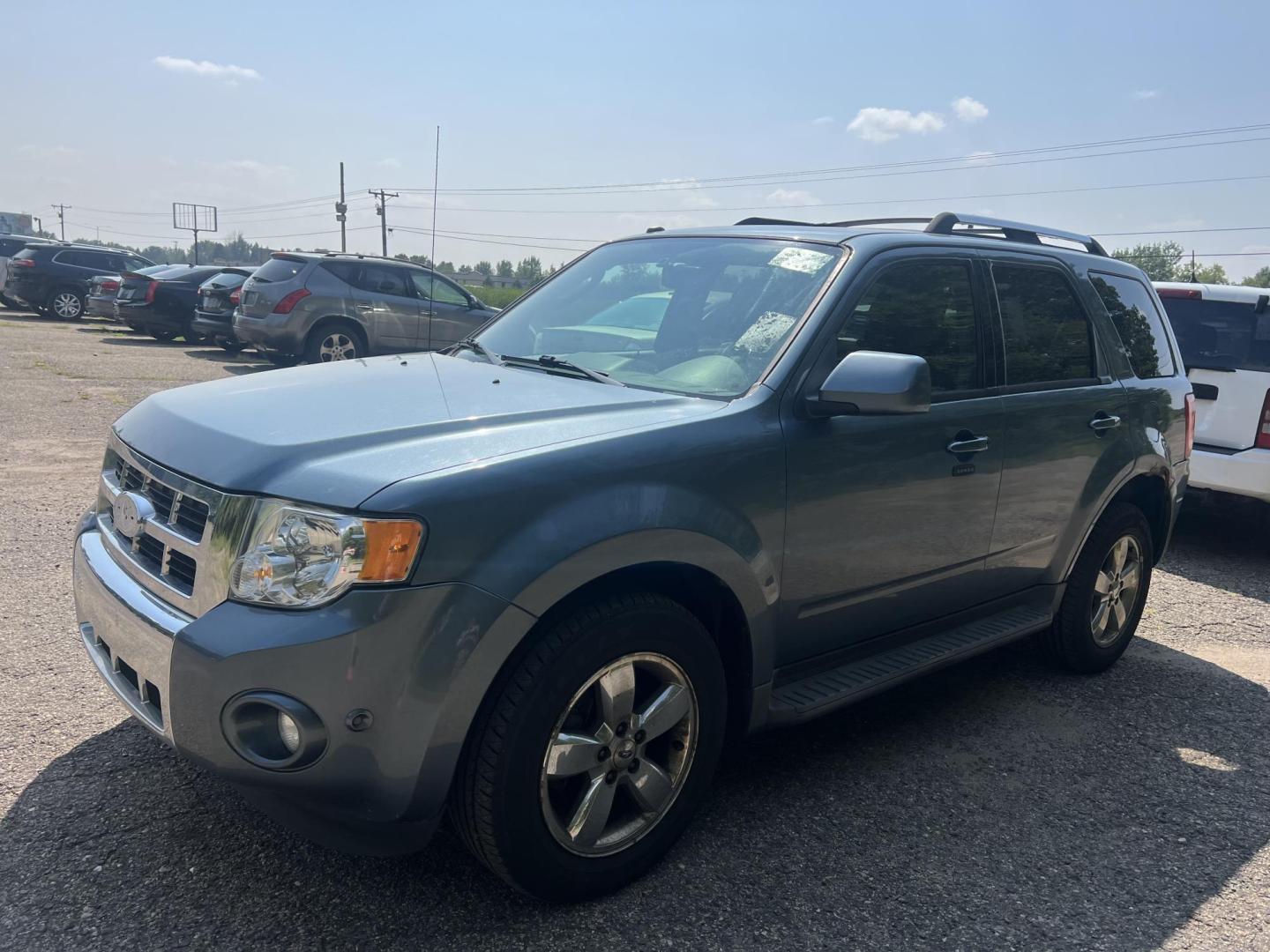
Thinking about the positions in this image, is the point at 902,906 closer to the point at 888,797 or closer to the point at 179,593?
the point at 888,797

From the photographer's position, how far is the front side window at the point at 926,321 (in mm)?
3346

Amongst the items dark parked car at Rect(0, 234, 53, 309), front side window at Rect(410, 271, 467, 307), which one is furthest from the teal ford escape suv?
dark parked car at Rect(0, 234, 53, 309)

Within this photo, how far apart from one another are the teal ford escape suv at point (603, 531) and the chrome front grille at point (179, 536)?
0.04ft

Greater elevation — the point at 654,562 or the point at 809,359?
the point at 809,359

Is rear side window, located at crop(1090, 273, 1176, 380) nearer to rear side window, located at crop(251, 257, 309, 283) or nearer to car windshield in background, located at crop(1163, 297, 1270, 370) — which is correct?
car windshield in background, located at crop(1163, 297, 1270, 370)

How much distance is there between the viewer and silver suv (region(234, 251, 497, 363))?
13.6m

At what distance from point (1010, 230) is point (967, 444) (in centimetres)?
132

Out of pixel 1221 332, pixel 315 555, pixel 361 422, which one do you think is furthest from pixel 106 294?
pixel 315 555

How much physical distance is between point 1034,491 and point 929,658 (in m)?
0.87

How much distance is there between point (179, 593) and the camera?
244 cm

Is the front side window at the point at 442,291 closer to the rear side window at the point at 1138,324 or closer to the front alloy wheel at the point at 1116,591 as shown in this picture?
the rear side window at the point at 1138,324

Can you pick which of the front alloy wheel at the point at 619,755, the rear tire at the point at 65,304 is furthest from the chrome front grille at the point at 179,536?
the rear tire at the point at 65,304

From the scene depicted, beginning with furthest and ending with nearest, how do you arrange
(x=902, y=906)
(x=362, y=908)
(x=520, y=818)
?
(x=902, y=906) < (x=362, y=908) < (x=520, y=818)

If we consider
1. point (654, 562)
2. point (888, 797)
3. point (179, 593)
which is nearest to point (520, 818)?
point (654, 562)
